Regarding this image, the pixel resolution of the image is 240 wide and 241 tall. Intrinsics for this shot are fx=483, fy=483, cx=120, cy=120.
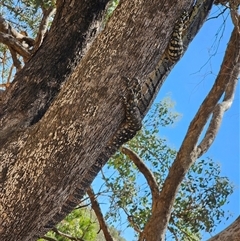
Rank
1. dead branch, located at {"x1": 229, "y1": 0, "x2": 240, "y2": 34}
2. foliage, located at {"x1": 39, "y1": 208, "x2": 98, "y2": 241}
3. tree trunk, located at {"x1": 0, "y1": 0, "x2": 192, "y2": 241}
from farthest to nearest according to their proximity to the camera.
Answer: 1. foliage, located at {"x1": 39, "y1": 208, "x2": 98, "y2": 241}
2. dead branch, located at {"x1": 229, "y1": 0, "x2": 240, "y2": 34}
3. tree trunk, located at {"x1": 0, "y1": 0, "x2": 192, "y2": 241}

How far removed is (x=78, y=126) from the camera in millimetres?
1569

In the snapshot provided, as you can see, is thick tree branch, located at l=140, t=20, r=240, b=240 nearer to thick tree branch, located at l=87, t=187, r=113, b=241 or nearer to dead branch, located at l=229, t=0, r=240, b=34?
dead branch, located at l=229, t=0, r=240, b=34

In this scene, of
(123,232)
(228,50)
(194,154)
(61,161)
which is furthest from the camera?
(123,232)

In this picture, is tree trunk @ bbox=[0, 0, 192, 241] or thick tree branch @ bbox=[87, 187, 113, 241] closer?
tree trunk @ bbox=[0, 0, 192, 241]

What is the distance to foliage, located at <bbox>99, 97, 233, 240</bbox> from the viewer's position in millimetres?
3748

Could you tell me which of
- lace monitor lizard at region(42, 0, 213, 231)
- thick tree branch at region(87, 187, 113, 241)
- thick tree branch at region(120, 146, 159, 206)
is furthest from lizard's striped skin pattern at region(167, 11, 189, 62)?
thick tree branch at region(87, 187, 113, 241)

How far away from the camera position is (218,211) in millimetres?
3748

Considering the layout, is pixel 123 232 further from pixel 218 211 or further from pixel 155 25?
pixel 155 25

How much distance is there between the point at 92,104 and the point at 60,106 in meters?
0.12

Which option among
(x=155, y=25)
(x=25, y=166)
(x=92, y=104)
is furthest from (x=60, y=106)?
(x=155, y=25)

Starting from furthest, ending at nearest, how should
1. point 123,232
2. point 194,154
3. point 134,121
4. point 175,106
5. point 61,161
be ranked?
point 175,106 < point 123,232 < point 194,154 < point 134,121 < point 61,161

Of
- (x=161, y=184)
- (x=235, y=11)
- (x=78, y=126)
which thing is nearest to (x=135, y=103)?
(x=78, y=126)

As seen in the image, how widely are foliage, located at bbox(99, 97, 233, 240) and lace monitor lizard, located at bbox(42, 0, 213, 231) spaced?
2.11m

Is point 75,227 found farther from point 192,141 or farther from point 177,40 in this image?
point 177,40
